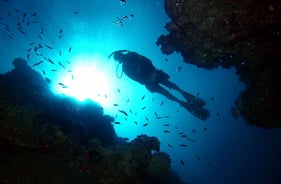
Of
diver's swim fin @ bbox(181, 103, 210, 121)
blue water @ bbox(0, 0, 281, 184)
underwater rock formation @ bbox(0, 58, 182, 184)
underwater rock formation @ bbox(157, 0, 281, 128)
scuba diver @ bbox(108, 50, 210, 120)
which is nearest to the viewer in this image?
underwater rock formation @ bbox(0, 58, 182, 184)

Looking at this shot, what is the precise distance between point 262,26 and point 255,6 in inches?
43.4

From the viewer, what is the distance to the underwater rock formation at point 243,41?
9.09 metres

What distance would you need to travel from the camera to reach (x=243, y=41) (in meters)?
10.4

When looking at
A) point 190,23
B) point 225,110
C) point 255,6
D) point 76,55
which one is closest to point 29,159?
point 190,23

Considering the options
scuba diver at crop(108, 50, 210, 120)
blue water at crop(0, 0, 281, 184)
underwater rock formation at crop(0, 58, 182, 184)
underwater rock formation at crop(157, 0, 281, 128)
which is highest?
blue water at crop(0, 0, 281, 184)

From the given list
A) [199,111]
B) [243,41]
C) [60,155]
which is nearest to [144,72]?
[199,111]

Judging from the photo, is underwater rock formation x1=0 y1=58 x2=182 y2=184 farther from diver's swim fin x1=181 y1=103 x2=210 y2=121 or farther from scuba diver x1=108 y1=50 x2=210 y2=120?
diver's swim fin x1=181 y1=103 x2=210 y2=121

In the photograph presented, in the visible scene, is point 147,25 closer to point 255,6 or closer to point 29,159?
point 255,6

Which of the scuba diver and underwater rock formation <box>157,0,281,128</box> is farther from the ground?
the scuba diver

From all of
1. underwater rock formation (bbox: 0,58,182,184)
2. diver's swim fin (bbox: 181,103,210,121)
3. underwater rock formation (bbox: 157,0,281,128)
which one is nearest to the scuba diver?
diver's swim fin (bbox: 181,103,210,121)

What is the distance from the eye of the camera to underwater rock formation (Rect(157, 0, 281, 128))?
29.8 ft

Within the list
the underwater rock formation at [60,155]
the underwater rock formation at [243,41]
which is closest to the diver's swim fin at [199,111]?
the underwater rock formation at [243,41]

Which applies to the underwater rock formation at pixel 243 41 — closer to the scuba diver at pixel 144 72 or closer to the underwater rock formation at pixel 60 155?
the scuba diver at pixel 144 72

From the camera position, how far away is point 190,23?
1079 centimetres
